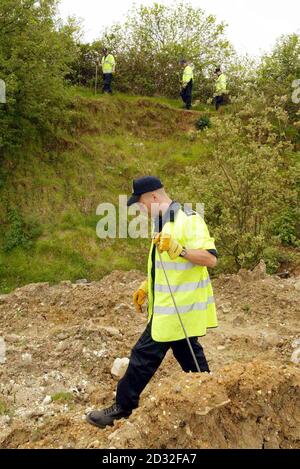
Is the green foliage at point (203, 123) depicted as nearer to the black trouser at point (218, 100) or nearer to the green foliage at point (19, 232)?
the black trouser at point (218, 100)

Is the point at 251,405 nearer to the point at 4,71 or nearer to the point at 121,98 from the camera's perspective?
the point at 4,71

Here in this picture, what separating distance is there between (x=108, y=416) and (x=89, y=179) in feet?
38.3

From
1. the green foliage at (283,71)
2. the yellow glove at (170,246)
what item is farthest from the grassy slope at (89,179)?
the yellow glove at (170,246)

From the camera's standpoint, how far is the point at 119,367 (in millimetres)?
5004

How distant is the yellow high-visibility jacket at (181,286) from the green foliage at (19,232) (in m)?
9.63

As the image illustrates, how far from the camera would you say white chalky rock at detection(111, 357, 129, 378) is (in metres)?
4.98

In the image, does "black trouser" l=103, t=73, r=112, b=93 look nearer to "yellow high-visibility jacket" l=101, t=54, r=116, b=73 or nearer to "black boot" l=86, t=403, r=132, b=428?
"yellow high-visibility jacket" l=101, t=54, r=116, b=73

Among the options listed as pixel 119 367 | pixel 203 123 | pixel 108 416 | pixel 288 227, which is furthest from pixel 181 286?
pixel 203 123

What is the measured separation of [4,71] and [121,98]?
19.7 feet

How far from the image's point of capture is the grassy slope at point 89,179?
1249 cm

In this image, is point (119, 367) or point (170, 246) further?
point (119, 367)

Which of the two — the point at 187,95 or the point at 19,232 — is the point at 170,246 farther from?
the point at 187,95

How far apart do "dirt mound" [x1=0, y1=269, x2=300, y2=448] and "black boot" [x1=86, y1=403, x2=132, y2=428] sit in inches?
3.1

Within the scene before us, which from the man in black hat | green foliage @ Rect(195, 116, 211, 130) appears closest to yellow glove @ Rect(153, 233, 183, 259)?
the man in black hat
